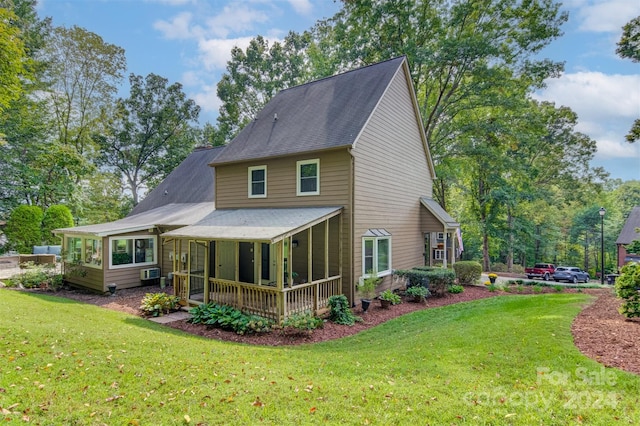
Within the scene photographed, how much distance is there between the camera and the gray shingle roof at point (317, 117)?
11.3 metres

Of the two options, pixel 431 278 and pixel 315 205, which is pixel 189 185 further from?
pixel 431 278

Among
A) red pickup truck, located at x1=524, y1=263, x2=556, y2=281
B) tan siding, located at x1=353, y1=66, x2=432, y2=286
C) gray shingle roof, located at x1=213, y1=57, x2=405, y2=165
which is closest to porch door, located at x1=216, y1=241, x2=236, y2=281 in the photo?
gray shingle roof, located at x1=213, y1=57, x2=405, y2=165

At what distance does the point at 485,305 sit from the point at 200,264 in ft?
38.5

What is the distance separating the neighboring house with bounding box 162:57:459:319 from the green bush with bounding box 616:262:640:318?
6663 mm

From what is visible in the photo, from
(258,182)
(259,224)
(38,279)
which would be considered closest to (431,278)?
(259,224)

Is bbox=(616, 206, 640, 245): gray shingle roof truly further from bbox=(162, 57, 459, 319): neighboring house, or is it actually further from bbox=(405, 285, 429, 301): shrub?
bbox=(405, 285, 429, 301): shrub

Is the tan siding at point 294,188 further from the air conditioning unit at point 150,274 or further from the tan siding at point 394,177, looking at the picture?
the air conditioning unit at point 150,274

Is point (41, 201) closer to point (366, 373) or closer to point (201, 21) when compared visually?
point (201, 21)

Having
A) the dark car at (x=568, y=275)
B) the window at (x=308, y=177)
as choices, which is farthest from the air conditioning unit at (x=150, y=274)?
the dark car at (x=568, y=275)

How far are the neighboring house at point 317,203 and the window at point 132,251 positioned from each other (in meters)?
1.83

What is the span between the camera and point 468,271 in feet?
50.8

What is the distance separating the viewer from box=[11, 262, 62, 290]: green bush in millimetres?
13539

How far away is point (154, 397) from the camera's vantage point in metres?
4.18

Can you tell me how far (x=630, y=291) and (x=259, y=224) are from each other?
31.3ft
